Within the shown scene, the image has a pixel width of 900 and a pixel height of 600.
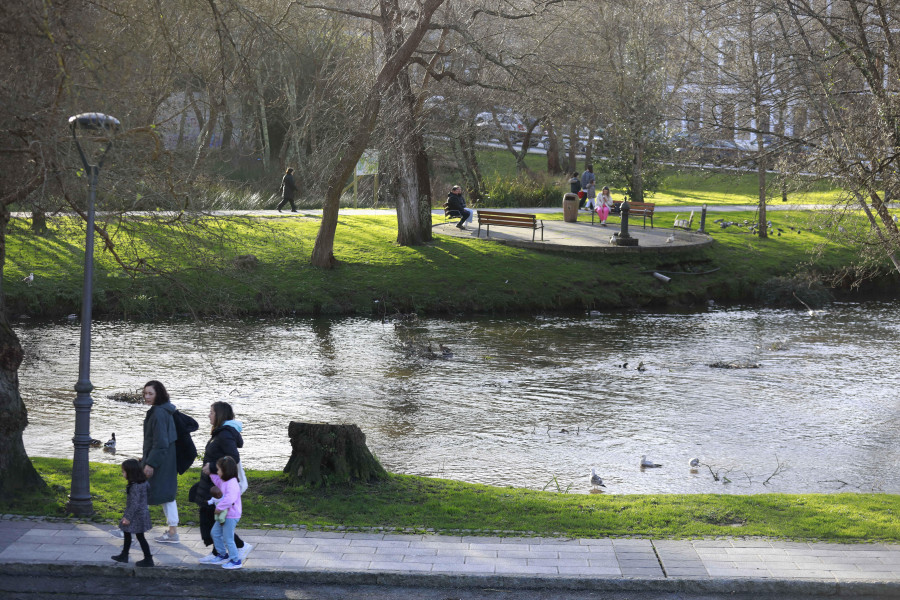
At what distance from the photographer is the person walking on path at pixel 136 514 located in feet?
27.0

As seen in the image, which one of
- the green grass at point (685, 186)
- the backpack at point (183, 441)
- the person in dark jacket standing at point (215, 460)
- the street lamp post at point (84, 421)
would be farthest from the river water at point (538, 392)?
the green grass at point (685, 186)

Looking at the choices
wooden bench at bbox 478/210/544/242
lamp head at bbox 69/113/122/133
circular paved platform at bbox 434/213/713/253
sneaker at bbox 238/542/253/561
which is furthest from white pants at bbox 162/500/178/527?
wooden bench at bbox 478/210/544/242

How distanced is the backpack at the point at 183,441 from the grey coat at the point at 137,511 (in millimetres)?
873

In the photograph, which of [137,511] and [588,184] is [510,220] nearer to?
[588,184]

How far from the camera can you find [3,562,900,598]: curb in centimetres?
796

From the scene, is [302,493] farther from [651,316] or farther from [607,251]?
[607,251]

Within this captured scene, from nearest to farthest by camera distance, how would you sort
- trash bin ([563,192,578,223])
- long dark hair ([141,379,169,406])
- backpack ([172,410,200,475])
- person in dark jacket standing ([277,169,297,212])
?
long dark hair ([141,379,169,406]) → backpack ([172,410,200,475]) → trash bin ([563,192,578,223]) → person in dark jacket standing ([277,169,297,212])

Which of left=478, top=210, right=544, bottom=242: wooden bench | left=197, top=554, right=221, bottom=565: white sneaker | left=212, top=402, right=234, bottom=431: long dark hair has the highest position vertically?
left=478, top=210, right=544, bottom=242: wooden bench

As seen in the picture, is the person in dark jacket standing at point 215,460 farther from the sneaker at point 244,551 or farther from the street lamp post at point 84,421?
the street lamp post at point 84,421

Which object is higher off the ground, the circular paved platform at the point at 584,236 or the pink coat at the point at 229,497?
the circular paved platform at the point at 584,236

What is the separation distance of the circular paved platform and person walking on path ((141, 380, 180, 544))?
70.2 ft

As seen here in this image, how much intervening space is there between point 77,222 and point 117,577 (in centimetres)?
557

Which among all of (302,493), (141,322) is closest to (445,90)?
(141,322)

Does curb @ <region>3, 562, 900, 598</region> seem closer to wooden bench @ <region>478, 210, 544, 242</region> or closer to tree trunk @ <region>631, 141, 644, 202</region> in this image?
wooden bench @ <region>478, 210, 544, 242</region>
